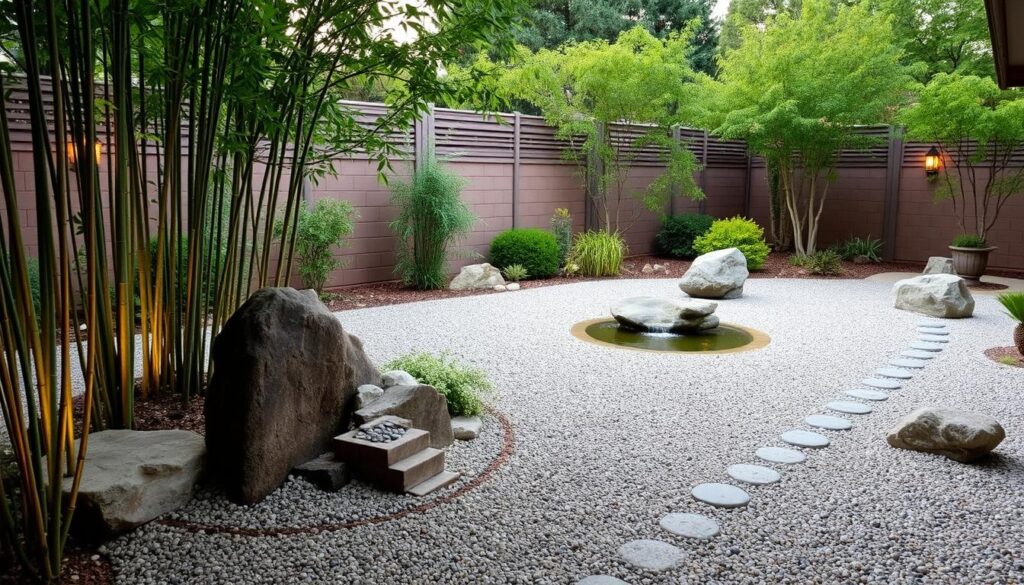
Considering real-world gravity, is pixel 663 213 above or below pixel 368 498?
above

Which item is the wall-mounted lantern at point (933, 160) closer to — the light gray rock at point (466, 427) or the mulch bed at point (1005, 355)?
the mulch bed at point (1005, 355)

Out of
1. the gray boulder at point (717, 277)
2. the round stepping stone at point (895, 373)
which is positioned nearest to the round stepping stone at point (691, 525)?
the round stepping stone at point (895, 373)

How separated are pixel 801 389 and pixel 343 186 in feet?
17.5

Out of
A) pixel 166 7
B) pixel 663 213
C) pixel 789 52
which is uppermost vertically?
pixel 789 52

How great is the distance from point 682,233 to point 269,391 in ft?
31.1

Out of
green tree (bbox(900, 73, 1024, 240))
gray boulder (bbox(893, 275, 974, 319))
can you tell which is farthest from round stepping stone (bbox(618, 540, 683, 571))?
green tree (bbox(900, 73, 1024, 240))

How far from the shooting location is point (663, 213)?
1194 centimetres

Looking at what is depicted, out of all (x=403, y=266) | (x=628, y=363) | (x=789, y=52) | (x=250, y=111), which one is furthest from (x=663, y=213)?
(x=250, y=111)

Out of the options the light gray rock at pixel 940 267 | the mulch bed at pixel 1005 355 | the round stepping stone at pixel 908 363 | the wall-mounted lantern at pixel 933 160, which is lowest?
the round stepping stone at pixel 908 363

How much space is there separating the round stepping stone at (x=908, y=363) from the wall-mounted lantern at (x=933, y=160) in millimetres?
6477

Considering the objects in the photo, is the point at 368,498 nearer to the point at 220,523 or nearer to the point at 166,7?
the point at 220,523

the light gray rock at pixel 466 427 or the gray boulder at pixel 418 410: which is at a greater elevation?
the gray boulder at pixel 418 410

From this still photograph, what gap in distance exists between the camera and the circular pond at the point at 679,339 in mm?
5887

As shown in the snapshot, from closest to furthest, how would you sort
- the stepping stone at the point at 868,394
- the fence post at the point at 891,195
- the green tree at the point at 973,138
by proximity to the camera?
the stepping stone at the point at 868,394 → the green tree at the point at 973,138 → the fence post at the point at 891,195
